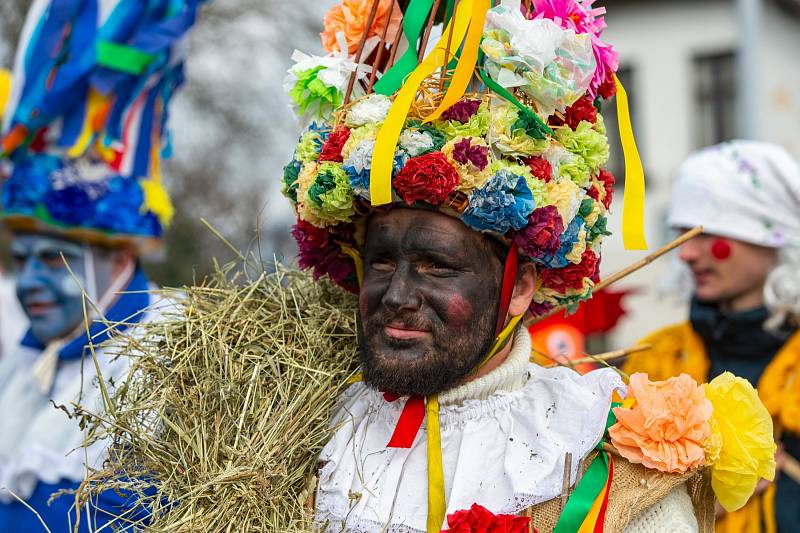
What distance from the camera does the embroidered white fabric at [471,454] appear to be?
250 centimetres

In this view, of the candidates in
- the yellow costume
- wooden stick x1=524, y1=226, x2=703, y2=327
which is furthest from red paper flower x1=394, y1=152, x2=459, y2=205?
the yellow costume

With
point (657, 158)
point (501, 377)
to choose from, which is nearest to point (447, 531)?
point (501, 377)

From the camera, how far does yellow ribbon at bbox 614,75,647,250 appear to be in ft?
8.94

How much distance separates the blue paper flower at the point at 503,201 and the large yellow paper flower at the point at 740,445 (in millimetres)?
730

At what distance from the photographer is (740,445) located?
2.53m

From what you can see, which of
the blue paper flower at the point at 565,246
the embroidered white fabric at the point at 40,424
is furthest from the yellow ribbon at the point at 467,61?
the embroidered white fabric at the point at 40,424

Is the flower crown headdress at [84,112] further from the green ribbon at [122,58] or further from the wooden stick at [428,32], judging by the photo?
the wooden stick at [428,32]

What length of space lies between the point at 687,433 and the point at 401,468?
75 centimetres

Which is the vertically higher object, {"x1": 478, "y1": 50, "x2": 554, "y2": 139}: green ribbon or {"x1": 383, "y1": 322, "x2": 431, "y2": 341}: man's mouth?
{"x1": 478, "y1": 50, "x2": 554, "y2": 139}: green ribbon

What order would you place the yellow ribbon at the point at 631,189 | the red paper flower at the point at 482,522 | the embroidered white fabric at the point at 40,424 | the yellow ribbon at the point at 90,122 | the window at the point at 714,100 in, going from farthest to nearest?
the window at the point at 714,100 → the yellow ribbon at the point at 90,122 → the embroidered white fabric at the point at 40,424 → the yellow ribbon at the point at 631,189 → the red paper flower at the point at 482,522

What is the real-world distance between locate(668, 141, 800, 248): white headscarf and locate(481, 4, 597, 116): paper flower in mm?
2011

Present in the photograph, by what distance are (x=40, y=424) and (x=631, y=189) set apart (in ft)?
9.05

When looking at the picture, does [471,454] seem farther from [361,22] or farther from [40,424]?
[40,424]

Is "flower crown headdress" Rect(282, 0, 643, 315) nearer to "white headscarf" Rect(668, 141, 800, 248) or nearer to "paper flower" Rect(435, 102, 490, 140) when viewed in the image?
"paper flower" Rect(435, 102, 490, 140)
